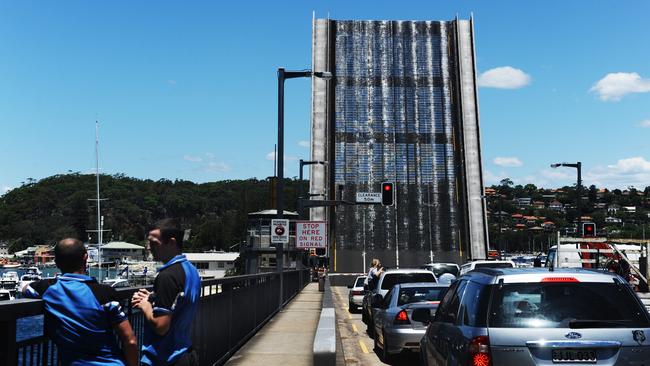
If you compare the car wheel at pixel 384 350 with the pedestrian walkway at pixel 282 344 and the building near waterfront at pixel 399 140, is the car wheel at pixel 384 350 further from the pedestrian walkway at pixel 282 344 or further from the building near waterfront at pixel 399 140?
the building near waterfront at pixel 399 140

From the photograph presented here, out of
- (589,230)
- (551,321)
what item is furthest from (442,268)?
(551,321)

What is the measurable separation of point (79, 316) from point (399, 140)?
43.1 metres

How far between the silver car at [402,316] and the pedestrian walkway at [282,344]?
131 centimetres

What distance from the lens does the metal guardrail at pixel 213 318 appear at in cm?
412

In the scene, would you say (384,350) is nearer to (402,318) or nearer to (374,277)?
(402,318)

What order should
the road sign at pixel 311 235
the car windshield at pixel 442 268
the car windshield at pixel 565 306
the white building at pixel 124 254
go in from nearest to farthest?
the car windshield at pixel 565 306 < the car windshield at pixel 442 268 < the road sign at pixel 311 235 < the white building at pixel 124 254

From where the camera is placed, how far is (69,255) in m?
4.06

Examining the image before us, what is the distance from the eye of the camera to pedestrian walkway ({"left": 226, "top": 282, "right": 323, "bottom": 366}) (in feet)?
38.3

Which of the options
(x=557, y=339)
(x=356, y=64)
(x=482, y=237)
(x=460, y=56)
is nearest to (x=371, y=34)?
(x=356, y=64)

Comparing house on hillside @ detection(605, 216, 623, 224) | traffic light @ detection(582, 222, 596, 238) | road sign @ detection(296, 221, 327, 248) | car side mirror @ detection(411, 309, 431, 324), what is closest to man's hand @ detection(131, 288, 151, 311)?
car side mirror @ detection(411, 309, 431, 324)

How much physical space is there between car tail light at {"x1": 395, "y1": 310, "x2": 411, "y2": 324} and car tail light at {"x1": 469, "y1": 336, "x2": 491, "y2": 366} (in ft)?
21.2

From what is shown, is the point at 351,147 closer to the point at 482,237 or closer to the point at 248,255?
the point at 482,237

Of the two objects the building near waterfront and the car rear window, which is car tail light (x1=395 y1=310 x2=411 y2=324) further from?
the building near waterfront

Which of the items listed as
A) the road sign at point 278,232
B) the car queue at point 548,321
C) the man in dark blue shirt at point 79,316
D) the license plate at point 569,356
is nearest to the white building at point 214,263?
the road sign at point 278,232
